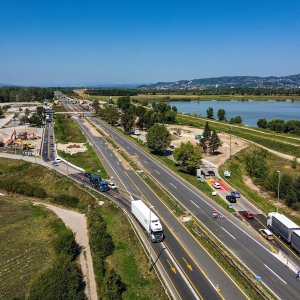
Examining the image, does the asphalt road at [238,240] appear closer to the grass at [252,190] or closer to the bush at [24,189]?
the grass at [252,190]

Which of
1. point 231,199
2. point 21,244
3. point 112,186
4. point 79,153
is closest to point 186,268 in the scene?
point 21,244

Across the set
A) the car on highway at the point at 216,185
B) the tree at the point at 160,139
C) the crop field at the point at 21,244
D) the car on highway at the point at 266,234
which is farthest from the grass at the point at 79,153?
the car on highway at the point at 266,234

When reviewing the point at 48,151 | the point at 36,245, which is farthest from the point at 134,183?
the point at 48,151

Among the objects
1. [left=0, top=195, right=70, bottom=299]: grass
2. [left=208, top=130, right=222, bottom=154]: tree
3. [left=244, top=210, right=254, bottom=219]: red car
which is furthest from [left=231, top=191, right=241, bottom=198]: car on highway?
[left=208, top=130, right=222, bottom=154]: tree

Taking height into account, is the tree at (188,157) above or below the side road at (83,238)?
above

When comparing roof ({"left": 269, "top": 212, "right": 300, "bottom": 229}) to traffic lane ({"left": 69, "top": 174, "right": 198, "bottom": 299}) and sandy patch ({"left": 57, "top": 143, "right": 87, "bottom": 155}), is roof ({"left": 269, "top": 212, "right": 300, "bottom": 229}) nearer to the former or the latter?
traffic lane ({"left": 69, "top": 174, "right": 198, "bottom": 299})

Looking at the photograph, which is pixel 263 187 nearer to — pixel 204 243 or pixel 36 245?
pixel 204 243

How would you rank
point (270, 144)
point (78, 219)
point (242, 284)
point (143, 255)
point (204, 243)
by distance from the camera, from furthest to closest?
point (270, 144)
point (78, 219)
point (204, 243)
point (143, 255)
point (242, 284)
